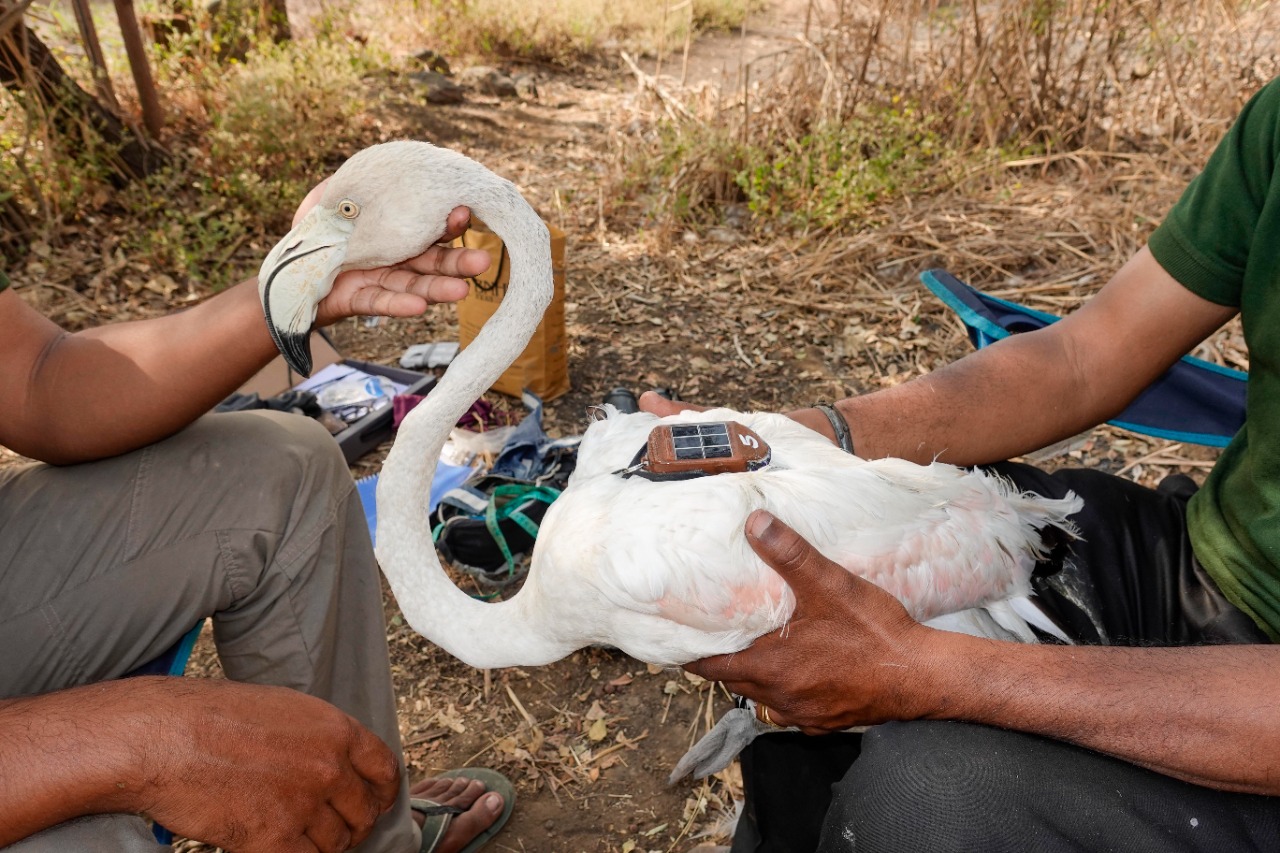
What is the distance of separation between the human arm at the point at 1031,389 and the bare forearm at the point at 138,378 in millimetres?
1309

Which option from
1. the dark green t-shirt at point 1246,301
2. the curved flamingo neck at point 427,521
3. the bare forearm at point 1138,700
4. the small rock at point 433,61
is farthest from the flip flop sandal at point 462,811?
the small rock at point 433,61

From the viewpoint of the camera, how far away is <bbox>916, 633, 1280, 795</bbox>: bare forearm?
132 centimetres

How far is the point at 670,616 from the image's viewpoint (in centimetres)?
164

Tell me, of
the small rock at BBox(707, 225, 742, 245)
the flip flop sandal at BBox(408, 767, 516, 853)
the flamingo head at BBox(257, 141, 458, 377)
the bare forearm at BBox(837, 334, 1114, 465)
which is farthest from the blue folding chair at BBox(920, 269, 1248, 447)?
the small rock at BBox(707, 225, 742, 245)

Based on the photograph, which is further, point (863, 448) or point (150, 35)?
point (150, 35)

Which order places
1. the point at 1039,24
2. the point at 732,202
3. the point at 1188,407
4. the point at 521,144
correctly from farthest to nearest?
the point at 521,144, the point at 732,202, the point at 1039,24, the point at 1188,407

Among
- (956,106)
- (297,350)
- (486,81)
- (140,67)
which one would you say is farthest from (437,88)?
(297,350)

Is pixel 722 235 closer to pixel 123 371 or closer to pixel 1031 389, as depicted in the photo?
pixel 1031 389

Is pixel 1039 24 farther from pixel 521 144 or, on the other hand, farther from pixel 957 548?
pixel 957 548

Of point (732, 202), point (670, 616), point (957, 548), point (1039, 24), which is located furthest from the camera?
point (732, 202)

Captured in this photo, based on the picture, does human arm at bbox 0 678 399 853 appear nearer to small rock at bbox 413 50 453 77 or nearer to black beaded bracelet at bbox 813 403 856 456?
black beaded bracelet at bbox 813 403 856 456

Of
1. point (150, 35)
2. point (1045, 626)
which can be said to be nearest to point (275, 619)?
point (1045, 626)

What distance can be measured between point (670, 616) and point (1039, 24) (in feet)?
17.1

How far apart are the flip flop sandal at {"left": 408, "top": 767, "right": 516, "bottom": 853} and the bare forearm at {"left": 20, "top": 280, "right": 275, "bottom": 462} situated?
1105 millimetres
